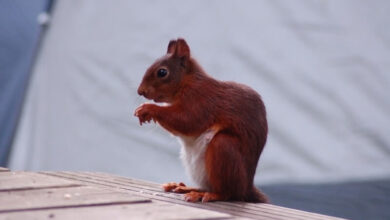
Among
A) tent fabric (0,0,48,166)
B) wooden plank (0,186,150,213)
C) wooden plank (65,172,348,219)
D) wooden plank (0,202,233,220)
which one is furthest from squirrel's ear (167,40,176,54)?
tent fabric (0,0,48,166)

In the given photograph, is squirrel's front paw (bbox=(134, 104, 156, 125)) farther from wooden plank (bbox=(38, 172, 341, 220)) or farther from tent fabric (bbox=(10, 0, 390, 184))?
tent fabric (bbox=(10, 0, 390, 184))

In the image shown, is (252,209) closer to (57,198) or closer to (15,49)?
(57,198)

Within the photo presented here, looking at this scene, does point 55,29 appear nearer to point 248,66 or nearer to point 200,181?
point 248,66

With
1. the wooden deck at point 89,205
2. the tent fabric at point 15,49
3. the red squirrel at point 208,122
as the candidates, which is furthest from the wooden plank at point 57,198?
the tent fabric at point 15,49

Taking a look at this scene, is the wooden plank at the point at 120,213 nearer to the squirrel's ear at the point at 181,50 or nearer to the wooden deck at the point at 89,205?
the wooden deck at the point at 89,205

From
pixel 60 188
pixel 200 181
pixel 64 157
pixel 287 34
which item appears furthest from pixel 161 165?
pixel 60 188

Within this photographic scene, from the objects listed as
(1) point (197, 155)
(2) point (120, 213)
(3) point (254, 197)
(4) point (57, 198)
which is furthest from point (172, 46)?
(2) point (120, 213)
